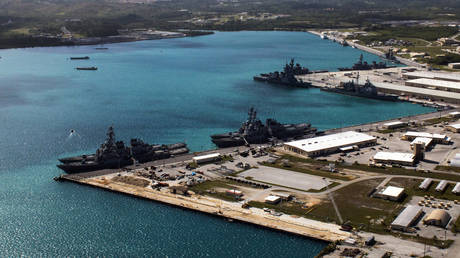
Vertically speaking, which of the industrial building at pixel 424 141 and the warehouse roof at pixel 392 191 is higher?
the industrial building at pixel 424 141

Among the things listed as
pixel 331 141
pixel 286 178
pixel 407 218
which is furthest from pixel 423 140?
pixel 407 218

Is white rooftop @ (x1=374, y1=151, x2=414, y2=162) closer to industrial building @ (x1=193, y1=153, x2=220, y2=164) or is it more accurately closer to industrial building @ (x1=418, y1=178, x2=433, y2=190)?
industrial building @ (x1=418, y1=178, x2=433, y2=190)

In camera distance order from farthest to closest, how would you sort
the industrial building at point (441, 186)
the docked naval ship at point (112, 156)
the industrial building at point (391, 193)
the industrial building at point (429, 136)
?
the industrial building at point (429, 136) → the docked naval ship at point (112, 156) → the industrial building at point (441, 186) → the industrial building at point (391, 193)

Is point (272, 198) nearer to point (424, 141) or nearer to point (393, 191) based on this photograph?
point (393, 191)

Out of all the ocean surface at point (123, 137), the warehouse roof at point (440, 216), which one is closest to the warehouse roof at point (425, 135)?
the ocean surface at point (123, 137)

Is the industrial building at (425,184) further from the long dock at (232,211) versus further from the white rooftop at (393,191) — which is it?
the long dock at (232,211)

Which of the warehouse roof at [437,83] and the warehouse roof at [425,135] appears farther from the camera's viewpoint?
the warehouse roof at [437,83]

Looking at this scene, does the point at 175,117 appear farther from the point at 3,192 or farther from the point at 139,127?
the point at 3,192
